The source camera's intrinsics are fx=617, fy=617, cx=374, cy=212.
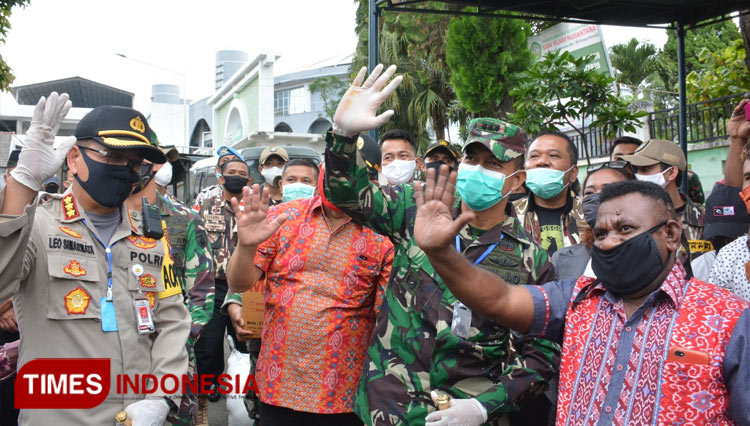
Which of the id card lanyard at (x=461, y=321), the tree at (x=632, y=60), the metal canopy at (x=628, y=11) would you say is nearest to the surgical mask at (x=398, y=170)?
the metal canopy at (x=628, y=11)

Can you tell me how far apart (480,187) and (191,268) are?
1.86 m

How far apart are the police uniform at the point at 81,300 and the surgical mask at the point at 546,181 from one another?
264cm

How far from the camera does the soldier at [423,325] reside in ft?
8.37

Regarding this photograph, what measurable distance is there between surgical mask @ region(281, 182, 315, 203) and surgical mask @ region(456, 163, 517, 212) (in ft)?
8.24

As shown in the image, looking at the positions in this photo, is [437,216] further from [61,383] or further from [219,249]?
[219,249]

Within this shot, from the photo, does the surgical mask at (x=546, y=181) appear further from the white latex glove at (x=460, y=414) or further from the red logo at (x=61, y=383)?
the red logo at (x=61, y=383)

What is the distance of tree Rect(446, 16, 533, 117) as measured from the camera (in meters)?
10.9

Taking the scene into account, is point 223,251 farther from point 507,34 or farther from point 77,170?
point 507,34

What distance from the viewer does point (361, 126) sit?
247 centimetres

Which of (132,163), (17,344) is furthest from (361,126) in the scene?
(17,344)

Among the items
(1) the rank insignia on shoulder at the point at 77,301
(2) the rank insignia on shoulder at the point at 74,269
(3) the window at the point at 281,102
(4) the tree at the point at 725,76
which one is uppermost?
(3) the window at the point at 281,102

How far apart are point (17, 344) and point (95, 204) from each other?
77 centimetres

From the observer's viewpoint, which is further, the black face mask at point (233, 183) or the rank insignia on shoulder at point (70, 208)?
the black face mask at point (233, 183)

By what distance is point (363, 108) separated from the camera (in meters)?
2.49
